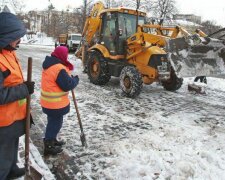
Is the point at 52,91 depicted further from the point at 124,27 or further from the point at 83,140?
the point at 124,27

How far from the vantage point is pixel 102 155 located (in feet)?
15.6

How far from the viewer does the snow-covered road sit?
14.1ft

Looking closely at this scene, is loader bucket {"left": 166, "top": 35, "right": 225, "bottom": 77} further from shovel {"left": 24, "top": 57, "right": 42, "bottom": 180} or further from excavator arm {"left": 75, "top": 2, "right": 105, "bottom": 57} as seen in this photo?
shovel {"left": 24, "top": 57, "right": 42, "bottom": 180}

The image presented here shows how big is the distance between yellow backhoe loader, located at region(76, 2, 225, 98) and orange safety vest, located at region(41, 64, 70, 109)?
3.78 meters

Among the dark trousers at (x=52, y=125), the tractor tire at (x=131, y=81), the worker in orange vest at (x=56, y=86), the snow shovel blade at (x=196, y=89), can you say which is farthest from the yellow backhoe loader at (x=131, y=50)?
the dark trousers at (x=52, y=125)

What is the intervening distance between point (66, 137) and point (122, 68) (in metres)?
4.36

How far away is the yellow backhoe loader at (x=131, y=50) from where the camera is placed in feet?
27.1

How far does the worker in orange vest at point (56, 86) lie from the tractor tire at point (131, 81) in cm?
387

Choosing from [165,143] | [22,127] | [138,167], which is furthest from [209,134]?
[22,127]

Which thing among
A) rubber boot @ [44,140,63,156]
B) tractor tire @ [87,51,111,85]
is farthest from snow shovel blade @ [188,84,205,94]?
rubber boot @ [44,140,63,156]

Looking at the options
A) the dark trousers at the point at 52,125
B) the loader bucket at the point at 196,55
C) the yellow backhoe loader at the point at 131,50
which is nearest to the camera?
the dark trousers at the point at 52,125

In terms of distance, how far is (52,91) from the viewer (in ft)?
14.5

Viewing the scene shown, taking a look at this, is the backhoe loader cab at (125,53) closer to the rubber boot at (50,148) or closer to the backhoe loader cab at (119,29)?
the backhoe loader cab at (119,29)

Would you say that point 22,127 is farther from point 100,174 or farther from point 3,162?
point 100,174
